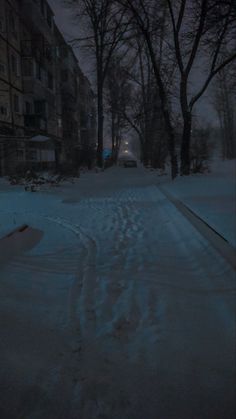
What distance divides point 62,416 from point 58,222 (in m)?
5.87

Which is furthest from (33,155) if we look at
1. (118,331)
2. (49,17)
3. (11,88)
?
(118,331)

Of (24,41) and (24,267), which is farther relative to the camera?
(24,41)

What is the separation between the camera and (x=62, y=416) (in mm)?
2445

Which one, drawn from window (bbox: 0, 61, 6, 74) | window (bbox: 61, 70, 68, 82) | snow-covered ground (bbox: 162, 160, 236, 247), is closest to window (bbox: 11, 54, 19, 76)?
window (bbox: 0, 61, 6, 74)

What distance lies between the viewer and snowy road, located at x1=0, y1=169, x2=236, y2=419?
2605mm

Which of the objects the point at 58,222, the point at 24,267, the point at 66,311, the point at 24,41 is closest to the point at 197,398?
the point at 66,311

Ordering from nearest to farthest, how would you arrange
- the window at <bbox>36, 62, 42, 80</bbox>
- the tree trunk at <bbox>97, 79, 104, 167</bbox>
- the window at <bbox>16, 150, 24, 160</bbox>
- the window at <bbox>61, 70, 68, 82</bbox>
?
the window at <bbox>16, 150, 24, 160</bbox> < the window at <bbox>36, 62, 42, 80</bbox> < the tree trunk at <bbox>97, 79, 104, 167</bbox> < the window at <bbox>61, 70, 68, 82</bbox>

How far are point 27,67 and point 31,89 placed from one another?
140 cm

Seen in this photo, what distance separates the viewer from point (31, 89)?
26250 millimetres

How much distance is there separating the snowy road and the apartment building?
12596 millimetres

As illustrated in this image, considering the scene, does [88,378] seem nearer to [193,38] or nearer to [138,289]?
[138,289]

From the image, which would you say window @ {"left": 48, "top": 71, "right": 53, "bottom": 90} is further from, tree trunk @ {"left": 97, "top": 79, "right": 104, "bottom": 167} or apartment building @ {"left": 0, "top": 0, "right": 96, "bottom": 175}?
tree trunk @ {"left": 97, "top": 79, "right": 104, "bottom": 167}

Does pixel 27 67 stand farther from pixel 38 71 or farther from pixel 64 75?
pixel 64 75

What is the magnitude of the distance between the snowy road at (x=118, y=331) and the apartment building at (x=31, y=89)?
12.6 m
